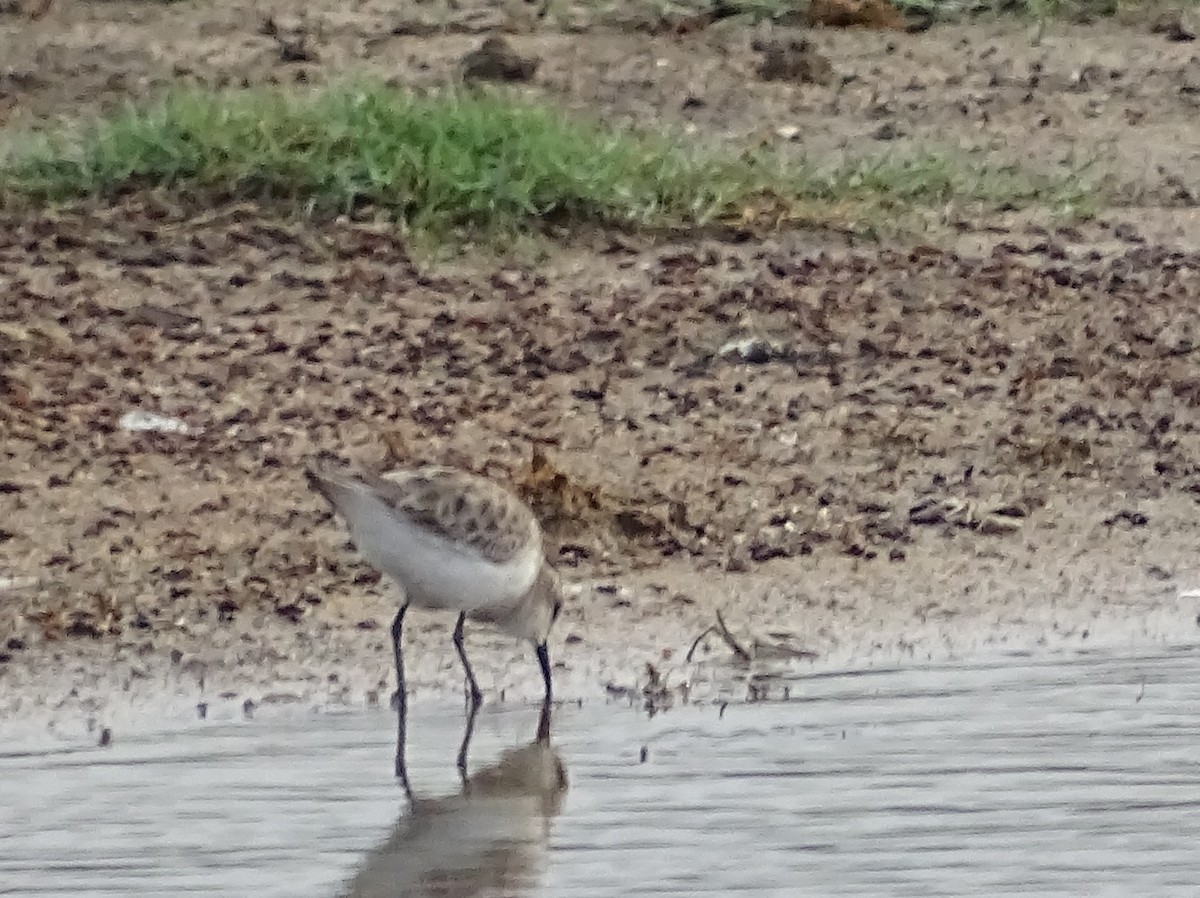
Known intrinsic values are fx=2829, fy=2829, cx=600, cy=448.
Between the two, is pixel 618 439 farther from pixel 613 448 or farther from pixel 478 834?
pixel 478 834

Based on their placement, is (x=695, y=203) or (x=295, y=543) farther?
(x=695, y=203)

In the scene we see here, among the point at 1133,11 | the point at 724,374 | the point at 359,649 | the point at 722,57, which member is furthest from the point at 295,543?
the point at 1133,11

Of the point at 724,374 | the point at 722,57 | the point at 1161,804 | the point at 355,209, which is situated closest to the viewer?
the point at 1161,804

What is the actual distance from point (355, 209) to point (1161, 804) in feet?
12.9

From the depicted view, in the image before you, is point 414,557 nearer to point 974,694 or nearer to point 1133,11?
→ point 974,694

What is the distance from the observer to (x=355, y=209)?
29.3 feet

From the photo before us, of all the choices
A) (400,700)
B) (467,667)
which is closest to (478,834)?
(400,700)

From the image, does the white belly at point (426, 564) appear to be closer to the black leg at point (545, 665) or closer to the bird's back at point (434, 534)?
the bird's back at point (434, 534)

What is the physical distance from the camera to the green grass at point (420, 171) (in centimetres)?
888

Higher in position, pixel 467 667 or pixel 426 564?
pixel 426 564

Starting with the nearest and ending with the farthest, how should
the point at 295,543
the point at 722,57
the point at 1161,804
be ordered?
the point at 1161,804
the point at 295,543
the point at 722,57

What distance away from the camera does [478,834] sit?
580 cm

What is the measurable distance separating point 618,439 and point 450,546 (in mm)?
1455

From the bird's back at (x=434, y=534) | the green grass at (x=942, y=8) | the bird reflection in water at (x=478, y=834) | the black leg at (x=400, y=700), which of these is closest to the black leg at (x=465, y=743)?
the bird reflection in water at (x=478, y=834)
